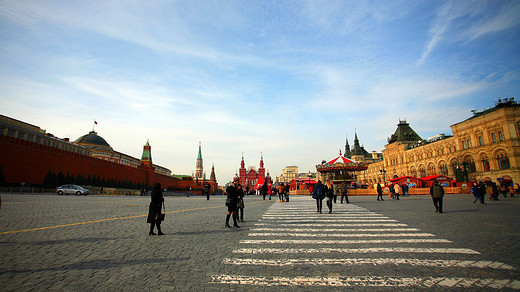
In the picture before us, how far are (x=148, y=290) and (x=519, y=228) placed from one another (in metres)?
10.1

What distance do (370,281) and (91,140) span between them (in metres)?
81.0

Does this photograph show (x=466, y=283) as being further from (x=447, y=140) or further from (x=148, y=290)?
(x=447, y=140)

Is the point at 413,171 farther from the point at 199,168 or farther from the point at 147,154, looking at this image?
the point at 199,168

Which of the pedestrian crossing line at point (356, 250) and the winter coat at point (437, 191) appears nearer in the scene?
the pedestrian crossing line at point (356, 250)

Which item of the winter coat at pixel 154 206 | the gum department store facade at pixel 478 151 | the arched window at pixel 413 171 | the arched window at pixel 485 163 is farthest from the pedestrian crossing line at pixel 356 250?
the arched window at pixel 413 171

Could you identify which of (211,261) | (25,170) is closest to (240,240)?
(211,261)

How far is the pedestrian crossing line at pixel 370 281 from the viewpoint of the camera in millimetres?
3613

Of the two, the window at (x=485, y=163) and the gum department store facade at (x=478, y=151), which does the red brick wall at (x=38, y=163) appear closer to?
the gum department store facade at (x=478, y=151)

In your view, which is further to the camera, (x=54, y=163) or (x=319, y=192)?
(x=54, y=163)

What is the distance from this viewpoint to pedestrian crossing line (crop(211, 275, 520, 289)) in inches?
142

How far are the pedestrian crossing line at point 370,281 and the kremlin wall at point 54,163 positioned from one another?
35.3m

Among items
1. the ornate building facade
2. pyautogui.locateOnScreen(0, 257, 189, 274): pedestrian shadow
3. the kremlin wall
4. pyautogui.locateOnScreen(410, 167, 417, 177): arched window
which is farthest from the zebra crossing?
the ornate building facade

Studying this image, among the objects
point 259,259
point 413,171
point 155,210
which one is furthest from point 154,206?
point 413,171

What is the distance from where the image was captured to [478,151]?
148 feet
